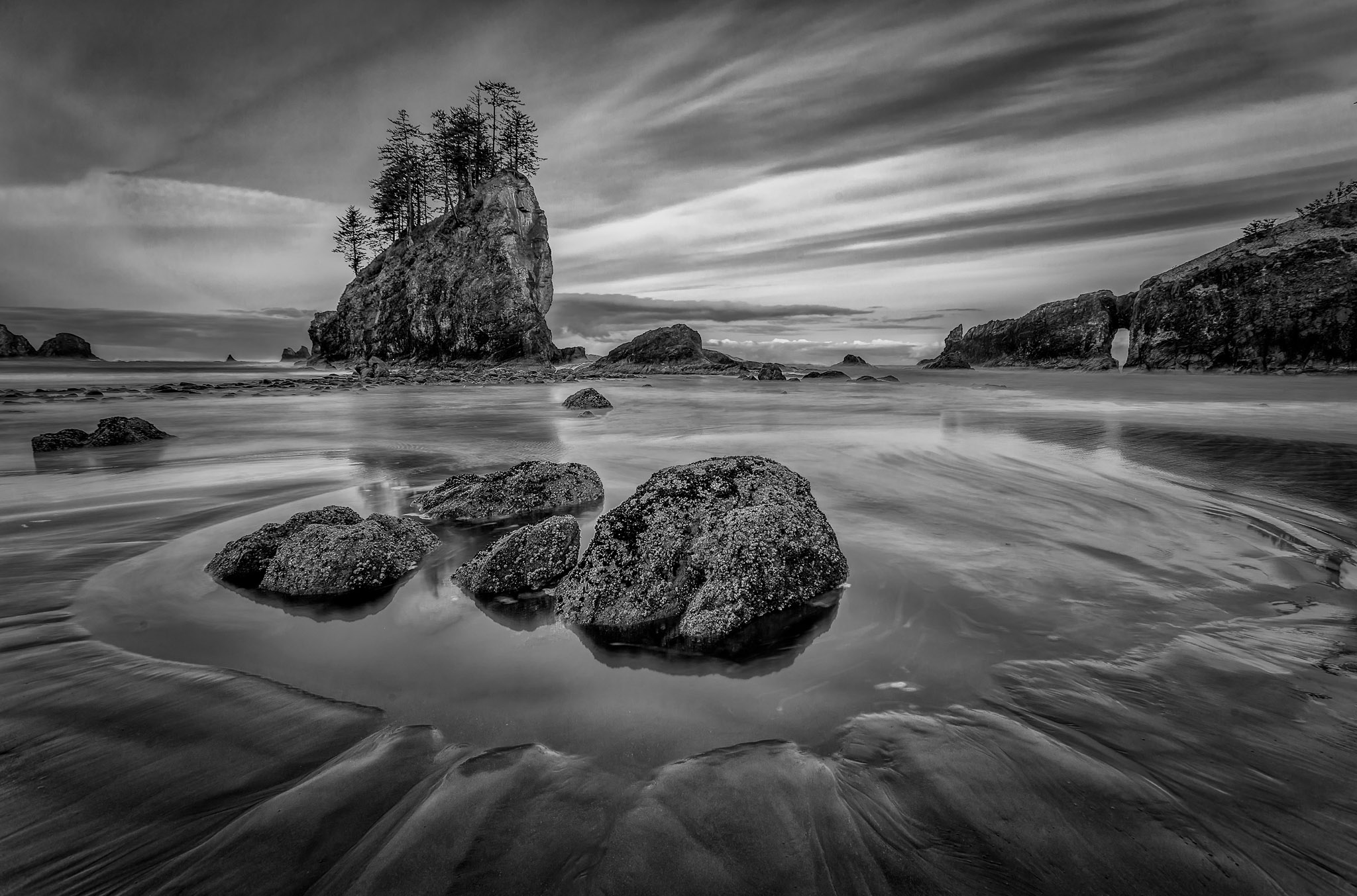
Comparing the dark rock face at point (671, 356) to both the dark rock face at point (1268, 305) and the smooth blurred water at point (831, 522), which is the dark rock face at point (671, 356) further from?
the smooth blurred water at point (831, 522)

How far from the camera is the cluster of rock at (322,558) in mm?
3402

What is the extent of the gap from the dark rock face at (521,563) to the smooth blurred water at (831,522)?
16 cm

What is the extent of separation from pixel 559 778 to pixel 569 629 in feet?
3.77

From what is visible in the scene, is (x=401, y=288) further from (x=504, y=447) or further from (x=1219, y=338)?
(x=1219, y=338)

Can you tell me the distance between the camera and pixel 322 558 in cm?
344

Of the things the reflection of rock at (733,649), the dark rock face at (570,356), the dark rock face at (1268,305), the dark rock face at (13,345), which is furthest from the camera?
the dark rock face at (13,345)

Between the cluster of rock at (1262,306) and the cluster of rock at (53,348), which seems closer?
the cluster of rock at (1262,306)

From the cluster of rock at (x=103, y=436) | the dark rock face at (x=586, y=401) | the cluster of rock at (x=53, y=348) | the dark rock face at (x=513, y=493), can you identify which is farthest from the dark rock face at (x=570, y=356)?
the cluster of rock at (x=53, y=348)

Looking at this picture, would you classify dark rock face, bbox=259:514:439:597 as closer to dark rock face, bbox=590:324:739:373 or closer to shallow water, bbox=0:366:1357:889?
shallow water, bbox=0:366:1357:889

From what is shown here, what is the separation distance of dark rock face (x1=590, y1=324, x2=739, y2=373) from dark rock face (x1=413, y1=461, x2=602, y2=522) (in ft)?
120

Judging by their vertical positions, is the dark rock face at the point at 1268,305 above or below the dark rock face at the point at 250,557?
above

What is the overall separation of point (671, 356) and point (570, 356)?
12.2 metres

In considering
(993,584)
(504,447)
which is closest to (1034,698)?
(993,584)

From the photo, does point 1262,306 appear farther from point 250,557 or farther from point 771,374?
point 250,557
